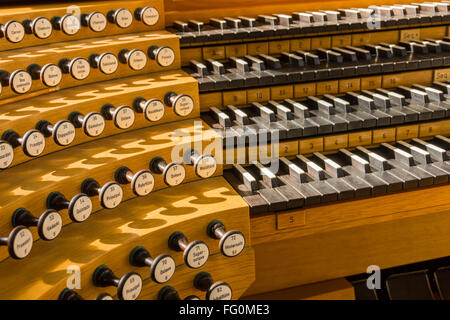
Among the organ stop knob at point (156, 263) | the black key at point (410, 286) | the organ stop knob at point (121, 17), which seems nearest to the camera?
the organ stop knob at point (156, 263)

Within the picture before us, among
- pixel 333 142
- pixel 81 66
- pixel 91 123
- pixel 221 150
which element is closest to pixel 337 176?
pixel 333 142

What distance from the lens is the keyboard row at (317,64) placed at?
1695mm

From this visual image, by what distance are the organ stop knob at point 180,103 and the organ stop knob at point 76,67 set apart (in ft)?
0.77

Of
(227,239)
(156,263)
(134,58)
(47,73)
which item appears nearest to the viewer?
(156,263)

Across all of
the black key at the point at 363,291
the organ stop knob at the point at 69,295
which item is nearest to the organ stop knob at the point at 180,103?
the organ stop knob at the point at 69,295

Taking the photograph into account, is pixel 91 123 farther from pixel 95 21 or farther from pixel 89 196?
pixel 95 21

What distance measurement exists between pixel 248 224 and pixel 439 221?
0.68 meters

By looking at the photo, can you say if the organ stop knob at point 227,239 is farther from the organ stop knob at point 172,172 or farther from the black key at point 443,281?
the black key at point 443,281

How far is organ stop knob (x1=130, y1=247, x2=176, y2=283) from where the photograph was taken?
1.11m

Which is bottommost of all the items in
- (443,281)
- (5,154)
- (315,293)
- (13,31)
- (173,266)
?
(443,281)

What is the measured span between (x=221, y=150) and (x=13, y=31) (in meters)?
0.66

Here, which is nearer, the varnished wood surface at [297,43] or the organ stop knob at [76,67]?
the organ stop knob at [76,67]

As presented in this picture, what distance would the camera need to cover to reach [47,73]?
142 centimetres

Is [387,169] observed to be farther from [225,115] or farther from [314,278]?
[225,115]
